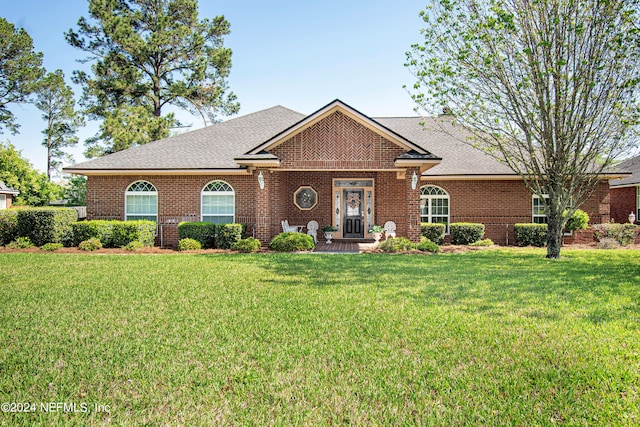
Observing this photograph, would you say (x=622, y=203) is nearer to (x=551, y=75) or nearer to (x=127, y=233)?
(x=551, y=75)

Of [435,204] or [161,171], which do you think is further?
[435,204]

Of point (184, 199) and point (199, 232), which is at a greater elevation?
point (184, 199)

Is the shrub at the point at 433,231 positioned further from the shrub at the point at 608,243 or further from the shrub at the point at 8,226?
the shrub at the point at 8,226

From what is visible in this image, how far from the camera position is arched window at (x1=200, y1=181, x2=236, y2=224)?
57.0 feet

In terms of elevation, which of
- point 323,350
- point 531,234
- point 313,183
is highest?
point 313,183

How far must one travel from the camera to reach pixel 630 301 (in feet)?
22.2

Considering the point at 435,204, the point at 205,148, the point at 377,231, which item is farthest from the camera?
the point at 205,148

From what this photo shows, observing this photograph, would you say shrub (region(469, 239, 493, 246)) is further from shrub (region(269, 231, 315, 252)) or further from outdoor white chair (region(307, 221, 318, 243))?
shrub (region(269, 231, 315, 252))

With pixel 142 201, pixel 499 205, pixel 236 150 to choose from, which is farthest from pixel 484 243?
pixel 142 201

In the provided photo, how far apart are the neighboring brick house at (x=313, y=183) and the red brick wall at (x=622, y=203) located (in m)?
7.55

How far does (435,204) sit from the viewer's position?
1836cm

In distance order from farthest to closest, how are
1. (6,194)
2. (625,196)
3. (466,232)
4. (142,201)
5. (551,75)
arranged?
(6,194) → (625,196) → (142,201) → (466,232) → (551,75)

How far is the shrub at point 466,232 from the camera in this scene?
17.1 metres

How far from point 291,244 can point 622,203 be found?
70.8 feet
